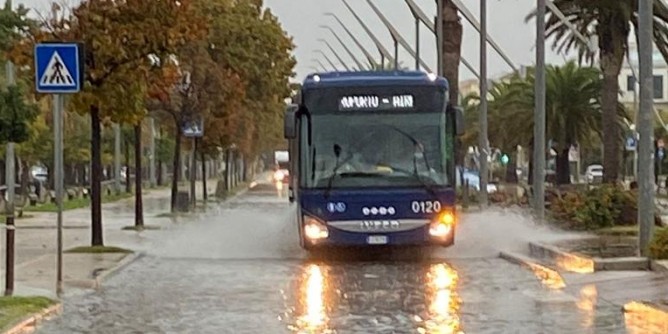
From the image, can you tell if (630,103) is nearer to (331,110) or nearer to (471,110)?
(471,110)

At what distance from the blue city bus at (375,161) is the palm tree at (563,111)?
39.0 m

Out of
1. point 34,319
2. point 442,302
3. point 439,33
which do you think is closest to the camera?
point 34,319

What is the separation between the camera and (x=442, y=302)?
18328 mm

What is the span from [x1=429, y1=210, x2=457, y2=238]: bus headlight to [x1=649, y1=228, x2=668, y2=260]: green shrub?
4025 mm

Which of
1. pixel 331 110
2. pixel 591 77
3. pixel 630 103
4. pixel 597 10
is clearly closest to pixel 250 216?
pixel 597 10

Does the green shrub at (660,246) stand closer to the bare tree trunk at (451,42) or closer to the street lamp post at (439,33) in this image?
the bare tree trunk at (451,42)

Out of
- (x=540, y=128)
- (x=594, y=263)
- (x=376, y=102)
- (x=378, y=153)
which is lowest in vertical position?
(x=594, y=263)

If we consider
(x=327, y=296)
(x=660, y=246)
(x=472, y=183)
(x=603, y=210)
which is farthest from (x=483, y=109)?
(x=327, y=296)

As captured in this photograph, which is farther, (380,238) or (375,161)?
(375,161)

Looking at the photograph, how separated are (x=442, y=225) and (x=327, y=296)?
621cm

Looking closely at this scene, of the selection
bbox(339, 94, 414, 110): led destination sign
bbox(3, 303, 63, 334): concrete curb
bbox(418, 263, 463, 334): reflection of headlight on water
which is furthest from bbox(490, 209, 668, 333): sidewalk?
bbox(3, 303, 63, 334): concrete curb

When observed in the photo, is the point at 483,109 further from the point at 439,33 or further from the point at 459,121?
the point at 459,121

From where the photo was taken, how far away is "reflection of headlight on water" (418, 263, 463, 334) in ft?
50.8

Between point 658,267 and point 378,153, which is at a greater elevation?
point 378,153
